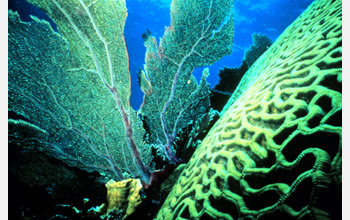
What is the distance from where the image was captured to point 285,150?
1.07m

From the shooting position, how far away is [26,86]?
205cm

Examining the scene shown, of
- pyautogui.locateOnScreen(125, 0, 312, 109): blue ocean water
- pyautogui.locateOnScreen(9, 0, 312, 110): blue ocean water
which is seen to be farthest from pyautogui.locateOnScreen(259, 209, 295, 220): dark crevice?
pyautogui.locateOnScreen(125, 0, 312, 109): blue ocean water

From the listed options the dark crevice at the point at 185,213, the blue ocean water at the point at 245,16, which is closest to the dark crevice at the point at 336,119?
the dark crevice at the point at 185,213

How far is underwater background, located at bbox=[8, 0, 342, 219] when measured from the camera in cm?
100

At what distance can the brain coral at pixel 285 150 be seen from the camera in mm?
859

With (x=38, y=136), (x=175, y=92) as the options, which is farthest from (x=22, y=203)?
(x=175, y=92)

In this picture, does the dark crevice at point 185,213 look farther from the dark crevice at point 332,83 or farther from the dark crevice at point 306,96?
the dark crevice at point 332,83

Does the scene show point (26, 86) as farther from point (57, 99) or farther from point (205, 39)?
point (205, 39)

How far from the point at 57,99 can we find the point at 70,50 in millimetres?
631

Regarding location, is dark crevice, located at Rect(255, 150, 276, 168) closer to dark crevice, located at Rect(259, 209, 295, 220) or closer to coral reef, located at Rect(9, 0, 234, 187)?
dark crevice, located at Rect(259, 209, 295, 220)

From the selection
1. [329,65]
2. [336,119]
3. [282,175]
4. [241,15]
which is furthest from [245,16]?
[282,175]

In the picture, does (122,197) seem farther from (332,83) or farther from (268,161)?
(332,83)

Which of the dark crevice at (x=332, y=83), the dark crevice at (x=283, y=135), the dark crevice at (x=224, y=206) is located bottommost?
the dark crevice at (x=224, y=206)

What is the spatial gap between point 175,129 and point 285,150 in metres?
1.77
